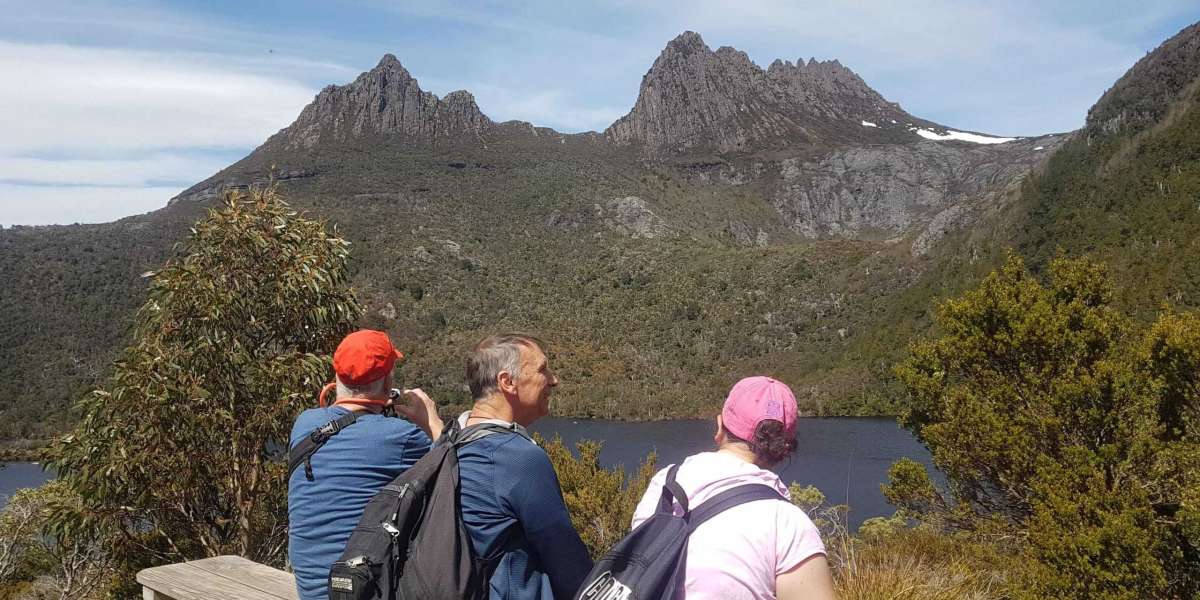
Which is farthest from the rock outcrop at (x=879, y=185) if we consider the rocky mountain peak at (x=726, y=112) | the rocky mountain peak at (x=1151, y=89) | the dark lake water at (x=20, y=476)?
the dark lake water at (x=20, y=476)

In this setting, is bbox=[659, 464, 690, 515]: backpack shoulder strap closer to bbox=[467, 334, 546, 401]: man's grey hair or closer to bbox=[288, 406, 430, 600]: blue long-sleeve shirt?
bbox=[467, 334, 546, 401]: man's grey hair

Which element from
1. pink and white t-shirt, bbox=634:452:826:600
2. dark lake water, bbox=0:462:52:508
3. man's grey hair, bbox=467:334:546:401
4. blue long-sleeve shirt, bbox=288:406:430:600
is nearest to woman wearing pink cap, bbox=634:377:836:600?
pink and white t-shirt, bbox=634:452:826:600

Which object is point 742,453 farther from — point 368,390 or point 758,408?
point 368,390

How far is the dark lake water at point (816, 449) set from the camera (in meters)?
31.9

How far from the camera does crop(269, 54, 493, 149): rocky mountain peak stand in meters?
106

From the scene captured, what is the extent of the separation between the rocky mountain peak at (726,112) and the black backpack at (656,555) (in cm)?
13194

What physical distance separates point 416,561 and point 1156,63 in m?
92.8

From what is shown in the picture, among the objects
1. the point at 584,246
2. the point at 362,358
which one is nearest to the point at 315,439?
the point at 362,358

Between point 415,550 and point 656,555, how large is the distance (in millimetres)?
→ 450

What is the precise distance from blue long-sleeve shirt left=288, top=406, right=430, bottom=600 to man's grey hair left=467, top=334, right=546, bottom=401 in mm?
197

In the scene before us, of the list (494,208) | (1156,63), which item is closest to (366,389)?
(494,208)

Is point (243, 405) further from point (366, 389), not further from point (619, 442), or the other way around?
point (619, 442)

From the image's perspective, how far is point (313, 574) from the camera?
72.4 inches

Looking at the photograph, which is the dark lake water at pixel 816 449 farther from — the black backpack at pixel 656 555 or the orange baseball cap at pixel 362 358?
the black backpack at pixel 656 555
